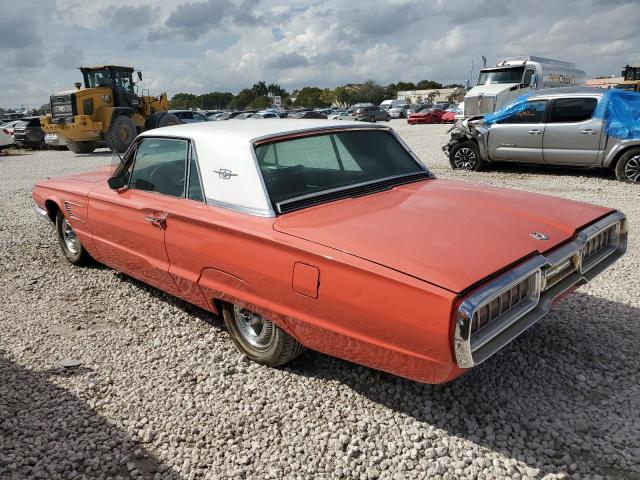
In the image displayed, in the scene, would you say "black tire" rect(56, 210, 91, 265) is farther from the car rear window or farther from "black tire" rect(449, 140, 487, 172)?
"black tire" rect(449, 140, 487, 172)

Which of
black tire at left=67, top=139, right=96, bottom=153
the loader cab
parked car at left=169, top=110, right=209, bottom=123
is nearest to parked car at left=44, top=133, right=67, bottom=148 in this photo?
black tire at left=67, top=139, right=96, bottom=153

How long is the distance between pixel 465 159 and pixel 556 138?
75.8 inches

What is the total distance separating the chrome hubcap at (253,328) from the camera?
3080 mm

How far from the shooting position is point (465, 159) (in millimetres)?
10641

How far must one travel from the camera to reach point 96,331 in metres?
3.82

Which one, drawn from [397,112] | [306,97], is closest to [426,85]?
[306,97]

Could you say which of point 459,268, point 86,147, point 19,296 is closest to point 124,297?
point 19,296

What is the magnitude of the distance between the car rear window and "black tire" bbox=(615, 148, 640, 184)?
6465 millimetres

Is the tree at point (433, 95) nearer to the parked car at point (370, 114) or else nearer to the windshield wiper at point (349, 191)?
the parked car at point (370, 114)

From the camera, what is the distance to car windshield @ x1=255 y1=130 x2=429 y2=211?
10.1ft

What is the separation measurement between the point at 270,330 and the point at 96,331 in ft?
5.21

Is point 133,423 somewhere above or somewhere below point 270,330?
below

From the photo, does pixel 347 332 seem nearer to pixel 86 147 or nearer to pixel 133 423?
pixel 133 423

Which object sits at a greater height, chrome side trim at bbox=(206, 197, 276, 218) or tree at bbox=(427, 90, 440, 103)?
tree at bbox=(427, 90, 440, 103)
